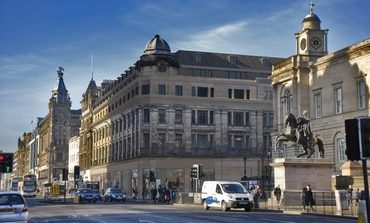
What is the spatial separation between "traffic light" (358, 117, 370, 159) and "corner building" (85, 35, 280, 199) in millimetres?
69589

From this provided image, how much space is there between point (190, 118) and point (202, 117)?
190 centimetres

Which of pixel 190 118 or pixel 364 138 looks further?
pixel 190 118

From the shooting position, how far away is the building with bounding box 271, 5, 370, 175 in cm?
5994

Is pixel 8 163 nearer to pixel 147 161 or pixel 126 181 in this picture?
pixel 147 161

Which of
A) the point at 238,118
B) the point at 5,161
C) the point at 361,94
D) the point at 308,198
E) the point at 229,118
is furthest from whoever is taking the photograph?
the point at 238,118

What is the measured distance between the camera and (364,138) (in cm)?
1034

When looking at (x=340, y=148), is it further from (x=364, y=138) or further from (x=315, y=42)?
(x=364, y=138)

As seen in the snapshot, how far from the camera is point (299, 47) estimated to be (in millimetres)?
73812

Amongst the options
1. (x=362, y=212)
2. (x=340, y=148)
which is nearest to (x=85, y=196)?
(x=340, y=148)

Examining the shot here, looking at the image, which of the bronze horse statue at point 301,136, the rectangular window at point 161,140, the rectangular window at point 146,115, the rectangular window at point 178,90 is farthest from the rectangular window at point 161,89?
the bronze horse statue at point 301,136

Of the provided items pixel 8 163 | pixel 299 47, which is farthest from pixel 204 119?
pixel 8 163

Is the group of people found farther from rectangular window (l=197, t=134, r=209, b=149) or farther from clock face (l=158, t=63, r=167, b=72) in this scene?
clock face (l=158, t=63, r=167, b=72)

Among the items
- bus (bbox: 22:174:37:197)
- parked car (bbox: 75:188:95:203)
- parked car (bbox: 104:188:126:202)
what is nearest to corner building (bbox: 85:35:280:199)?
parked car (bbox: 104:188:126:202)

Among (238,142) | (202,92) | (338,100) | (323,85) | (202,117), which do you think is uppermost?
(202,92)
